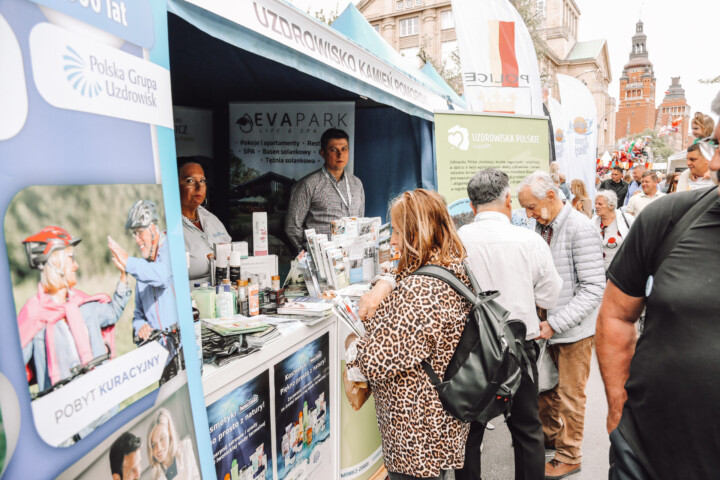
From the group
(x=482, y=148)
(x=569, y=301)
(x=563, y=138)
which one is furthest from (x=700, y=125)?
(x=563, y=138)

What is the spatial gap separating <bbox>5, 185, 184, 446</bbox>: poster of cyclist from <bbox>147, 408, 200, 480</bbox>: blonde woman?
111 millimetres

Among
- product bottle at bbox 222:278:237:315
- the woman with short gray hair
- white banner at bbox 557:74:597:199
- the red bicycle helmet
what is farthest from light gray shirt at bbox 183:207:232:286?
white banner at bbox 557:74:597:199

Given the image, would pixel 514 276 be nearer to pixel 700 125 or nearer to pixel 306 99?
pixel 306 99

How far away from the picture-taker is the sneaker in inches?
117

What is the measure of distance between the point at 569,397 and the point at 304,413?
1742 mm

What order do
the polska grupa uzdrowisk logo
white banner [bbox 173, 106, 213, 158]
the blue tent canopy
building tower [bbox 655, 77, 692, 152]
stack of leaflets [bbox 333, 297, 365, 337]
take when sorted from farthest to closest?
1. building tower [bbox 655, 77, 692, 152]
2. white banner [bbox 173, 106, 213, 158]
3. the blue tent canopy
4. stack of leaflets [bbox 333, 297, 365, 337]
5. the polska grupa uzdrowisk logo

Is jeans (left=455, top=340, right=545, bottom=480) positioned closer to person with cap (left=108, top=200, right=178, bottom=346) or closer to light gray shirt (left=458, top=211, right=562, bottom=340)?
light gray shirt (left=458, top=211, right=562, bottom=340)

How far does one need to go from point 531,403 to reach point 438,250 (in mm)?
1226

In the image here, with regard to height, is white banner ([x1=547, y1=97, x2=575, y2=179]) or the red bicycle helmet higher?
white banner ([x1=547, y1=97, x2=575, y2=179])

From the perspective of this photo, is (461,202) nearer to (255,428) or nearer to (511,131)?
(511,131)

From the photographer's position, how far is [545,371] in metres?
2.90

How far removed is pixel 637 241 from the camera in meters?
1.44

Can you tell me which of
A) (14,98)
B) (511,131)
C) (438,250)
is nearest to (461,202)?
(511,131)

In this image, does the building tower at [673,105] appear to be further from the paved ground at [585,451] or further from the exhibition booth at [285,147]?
the paved ground at [585,451]
